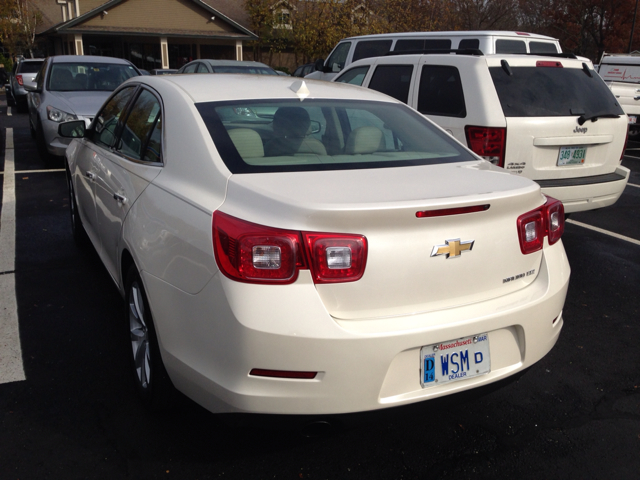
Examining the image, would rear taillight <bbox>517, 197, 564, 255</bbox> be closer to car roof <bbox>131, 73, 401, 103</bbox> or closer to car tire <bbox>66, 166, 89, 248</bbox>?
car roof <bbox>131, 73, 401, 103</bbox>

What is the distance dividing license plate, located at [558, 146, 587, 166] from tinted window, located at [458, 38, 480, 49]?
17.0 feet

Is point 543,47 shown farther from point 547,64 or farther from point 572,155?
point 572,155

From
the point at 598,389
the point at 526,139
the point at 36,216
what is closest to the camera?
the point at 598,389

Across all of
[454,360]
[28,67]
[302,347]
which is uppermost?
[302,347]

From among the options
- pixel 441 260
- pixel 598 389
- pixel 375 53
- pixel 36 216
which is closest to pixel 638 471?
pixel 598 389

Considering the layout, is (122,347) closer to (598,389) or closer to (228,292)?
(228,292)

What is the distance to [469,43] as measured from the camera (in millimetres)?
10211

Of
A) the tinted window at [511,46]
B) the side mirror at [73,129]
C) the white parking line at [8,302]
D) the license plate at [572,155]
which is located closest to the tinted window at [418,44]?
the tinted window at [511,46]

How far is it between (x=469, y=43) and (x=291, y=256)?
9037 mm

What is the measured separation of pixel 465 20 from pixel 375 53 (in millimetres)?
38269

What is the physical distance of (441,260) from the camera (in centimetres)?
241

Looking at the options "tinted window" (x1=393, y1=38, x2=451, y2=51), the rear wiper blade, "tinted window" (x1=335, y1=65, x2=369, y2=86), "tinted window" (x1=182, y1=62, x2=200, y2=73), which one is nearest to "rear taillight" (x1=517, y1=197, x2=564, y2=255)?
the rear wiper blade

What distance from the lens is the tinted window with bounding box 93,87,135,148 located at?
4125 millimetres

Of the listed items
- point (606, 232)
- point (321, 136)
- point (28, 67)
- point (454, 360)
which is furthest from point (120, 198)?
point (28, 67)
